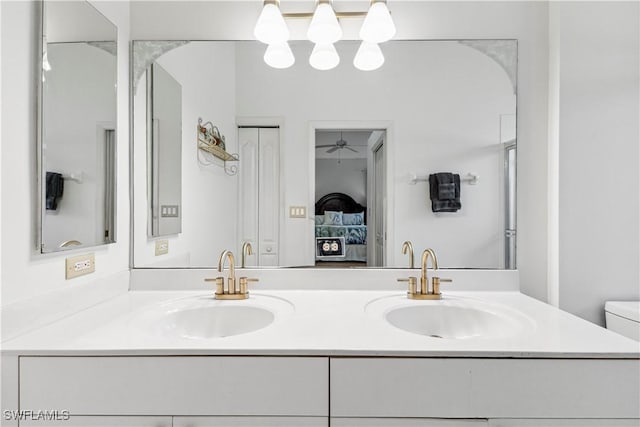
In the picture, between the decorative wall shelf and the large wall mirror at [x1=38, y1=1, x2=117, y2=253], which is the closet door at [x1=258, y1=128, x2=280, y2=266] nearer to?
the decorative wall shelf

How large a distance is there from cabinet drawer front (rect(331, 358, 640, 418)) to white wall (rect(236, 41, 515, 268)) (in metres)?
0.64

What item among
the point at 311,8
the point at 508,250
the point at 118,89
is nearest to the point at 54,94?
the point at 118,89

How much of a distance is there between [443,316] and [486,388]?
0.43 meters

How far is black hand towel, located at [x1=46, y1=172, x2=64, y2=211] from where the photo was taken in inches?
39.3

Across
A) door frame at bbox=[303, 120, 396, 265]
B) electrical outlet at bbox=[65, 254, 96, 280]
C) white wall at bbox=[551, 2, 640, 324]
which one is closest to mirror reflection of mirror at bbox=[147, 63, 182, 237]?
electrical outlet at bbox=[65, 254, 96, 280]

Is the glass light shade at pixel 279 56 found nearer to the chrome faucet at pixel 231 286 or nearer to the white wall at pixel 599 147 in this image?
the chrome faucet at pixel 231 286

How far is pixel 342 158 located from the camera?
148cm

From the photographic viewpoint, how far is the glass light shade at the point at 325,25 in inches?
52.9

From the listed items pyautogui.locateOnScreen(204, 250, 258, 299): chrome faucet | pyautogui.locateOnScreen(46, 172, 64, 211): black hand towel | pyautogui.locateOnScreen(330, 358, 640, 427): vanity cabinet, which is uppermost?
pyautogui.locateOnScreen(46, 172, 64, 211): black hand towel

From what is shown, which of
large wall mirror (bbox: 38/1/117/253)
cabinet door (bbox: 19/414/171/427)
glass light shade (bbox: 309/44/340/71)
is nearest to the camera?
cabinet door (bbox: 19/414/171/427)

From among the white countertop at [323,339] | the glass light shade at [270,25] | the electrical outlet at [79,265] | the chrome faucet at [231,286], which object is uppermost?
the glass light shade at [270,25]

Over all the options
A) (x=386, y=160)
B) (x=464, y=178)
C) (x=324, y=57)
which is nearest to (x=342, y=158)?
(x=386, y=160)

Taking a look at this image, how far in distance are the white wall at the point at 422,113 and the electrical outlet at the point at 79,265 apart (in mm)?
809

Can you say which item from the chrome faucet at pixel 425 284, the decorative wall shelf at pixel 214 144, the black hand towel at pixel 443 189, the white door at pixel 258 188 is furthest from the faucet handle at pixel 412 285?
the decorative wall shelf at pixel 214 144
